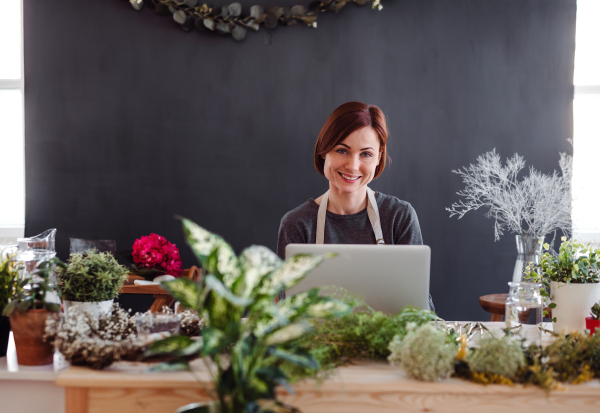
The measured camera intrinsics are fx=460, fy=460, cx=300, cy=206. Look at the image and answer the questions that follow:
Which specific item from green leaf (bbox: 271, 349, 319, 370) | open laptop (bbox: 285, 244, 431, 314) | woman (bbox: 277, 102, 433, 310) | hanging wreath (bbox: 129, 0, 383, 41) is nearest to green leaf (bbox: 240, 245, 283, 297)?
green leaf (bbox: 271, 349, 319, 370)

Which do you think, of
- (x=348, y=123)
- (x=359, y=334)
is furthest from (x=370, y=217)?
(x=359, y=334)

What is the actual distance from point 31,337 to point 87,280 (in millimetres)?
200

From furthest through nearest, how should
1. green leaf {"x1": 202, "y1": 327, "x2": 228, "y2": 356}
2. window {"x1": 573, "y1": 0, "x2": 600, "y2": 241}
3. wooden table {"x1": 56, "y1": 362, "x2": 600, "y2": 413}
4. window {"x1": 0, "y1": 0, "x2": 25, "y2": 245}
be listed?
window {"x1": 0, "y1": 0, "x2": 25, "y2": 245}, window {"x1": 573, "y1": 0, "x2": 600, "y2": 241}, wooden table {"x1": 56, "y1": 362, "x2": 600, "y2": 413}, green leaf {"x1": 202, "y1": 327, "x2": 228, "y2": 356}

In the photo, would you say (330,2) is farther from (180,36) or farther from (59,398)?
(59,398)

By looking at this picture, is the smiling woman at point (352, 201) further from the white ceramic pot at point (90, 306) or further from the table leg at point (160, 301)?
the white ceramic pot at point (90, 306)

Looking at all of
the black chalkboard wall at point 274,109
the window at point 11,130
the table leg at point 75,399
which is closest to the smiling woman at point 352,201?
the black chalkboard wall at point 274,109

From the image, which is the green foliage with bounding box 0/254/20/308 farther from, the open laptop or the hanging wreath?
the hanging wreath

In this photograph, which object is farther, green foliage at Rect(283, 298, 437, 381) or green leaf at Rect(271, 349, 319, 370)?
green foliage at Rect(283, 298, 437, 381)

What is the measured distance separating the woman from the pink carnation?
0.66 meters

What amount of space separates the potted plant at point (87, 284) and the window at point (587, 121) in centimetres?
304

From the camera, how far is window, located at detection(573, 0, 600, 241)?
123 inches

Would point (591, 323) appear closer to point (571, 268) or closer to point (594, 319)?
point (594, 319)

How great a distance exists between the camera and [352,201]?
2316mm

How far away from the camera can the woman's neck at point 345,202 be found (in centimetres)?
231
